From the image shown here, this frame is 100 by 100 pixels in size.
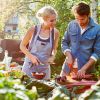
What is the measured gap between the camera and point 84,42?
4.76 metres

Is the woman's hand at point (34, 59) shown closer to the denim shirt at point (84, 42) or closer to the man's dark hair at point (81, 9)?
the denim shirt at point (84, 42)

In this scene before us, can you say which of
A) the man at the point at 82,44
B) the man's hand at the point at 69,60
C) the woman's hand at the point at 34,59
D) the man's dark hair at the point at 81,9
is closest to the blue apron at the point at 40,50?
the woman's hand at the point at 34,59

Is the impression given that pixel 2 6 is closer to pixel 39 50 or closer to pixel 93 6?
pixel 93 6

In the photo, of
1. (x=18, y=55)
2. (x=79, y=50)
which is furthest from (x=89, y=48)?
(x=18, y=55)

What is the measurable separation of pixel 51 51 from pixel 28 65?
0.35 m

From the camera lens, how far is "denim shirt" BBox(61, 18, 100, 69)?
15.5ft

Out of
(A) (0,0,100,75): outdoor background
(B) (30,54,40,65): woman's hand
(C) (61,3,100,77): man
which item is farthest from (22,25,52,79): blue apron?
(A) (0,0,100,75): outdoor background

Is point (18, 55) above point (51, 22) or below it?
below

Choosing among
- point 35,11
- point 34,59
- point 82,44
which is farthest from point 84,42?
point 35,11

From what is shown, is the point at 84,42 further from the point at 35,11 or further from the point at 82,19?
the point at 35,11

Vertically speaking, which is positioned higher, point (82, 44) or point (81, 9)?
point (81, 9)

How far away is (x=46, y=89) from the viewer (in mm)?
2240

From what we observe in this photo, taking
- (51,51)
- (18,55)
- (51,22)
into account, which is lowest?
(18,55)

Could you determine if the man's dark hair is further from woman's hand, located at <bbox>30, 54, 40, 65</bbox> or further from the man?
woman's hand, located at <bbox>30, 54, 40, 65</bbox>
